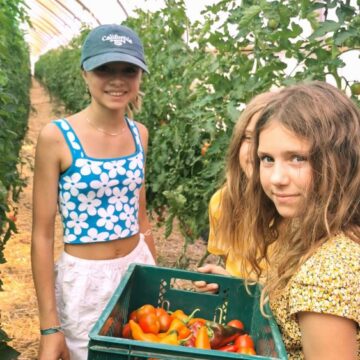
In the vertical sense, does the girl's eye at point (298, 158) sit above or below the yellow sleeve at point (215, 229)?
above

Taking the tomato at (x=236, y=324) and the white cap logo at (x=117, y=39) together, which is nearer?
the tomato at (x=236, y=324)

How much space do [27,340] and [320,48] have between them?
2409mm

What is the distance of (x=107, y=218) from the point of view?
176cm

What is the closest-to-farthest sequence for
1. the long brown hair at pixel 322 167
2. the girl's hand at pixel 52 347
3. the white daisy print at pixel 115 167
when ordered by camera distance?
the long brown hair at pixel 322 167, the girl's hand at pixel 52 347, the white daisy print at pixel 115 167

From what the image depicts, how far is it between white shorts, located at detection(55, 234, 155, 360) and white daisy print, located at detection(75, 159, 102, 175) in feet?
0.96

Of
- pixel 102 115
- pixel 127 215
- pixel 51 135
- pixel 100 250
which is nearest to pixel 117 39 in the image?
pixel 102 115

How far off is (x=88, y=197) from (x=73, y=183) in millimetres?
73

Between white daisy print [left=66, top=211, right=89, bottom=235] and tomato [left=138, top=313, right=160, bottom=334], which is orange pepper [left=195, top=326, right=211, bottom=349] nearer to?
tomato [left=138, top=313, right=160, bottom=334]

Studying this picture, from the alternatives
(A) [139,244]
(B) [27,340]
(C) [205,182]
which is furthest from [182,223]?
(A) [139,244]

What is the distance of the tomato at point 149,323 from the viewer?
4.62 ft

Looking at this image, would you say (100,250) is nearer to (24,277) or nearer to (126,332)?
(126,332)

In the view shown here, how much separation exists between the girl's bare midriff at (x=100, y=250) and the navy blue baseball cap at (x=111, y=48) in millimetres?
572

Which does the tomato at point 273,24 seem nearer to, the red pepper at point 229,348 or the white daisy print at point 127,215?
the white daisy print at point 127,215

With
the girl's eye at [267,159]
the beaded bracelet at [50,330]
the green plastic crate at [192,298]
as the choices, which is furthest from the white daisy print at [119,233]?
the girl's eye at [267,159]
